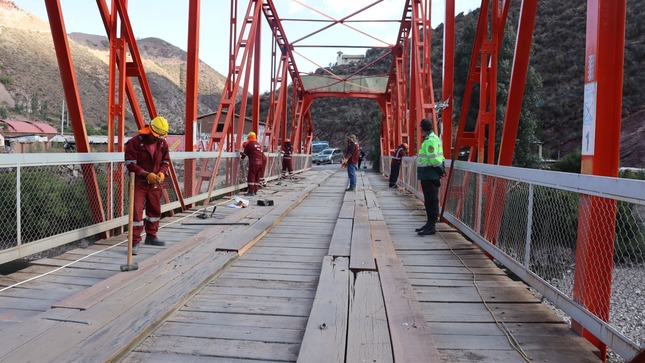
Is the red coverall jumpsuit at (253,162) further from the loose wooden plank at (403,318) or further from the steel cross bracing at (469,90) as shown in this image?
the loose wooden plank at (403,318)

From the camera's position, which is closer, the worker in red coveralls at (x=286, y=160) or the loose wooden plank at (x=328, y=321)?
the loose wooden plank at (x=328, y=321)

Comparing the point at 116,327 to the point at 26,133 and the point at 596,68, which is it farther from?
the point at 26,133

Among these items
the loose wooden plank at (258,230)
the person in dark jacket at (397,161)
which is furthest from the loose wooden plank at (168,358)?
the person in dark jacket at (397,161)

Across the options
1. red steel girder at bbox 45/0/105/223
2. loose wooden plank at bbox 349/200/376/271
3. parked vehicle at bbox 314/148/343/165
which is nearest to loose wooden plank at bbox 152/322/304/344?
loose wooden plank at bbox 349/200/376/271

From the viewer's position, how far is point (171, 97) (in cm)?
8650

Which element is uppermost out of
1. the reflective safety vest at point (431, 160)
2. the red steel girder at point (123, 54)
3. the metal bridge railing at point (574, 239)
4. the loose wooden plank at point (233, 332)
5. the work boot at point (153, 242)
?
the red steel girder at point (123, 54)

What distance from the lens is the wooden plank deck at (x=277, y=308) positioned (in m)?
2.98

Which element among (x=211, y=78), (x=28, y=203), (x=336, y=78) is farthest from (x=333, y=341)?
(x=211, y=78)

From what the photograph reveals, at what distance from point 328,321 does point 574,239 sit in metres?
1.88

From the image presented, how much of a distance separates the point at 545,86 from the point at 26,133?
40.4m

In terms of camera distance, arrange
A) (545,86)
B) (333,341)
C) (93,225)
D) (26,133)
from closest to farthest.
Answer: (333,341) → (93,225) → (26,133) → (545,86)

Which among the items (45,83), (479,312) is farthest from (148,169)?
(45,83)

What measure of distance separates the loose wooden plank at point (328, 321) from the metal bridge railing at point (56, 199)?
2885 mm

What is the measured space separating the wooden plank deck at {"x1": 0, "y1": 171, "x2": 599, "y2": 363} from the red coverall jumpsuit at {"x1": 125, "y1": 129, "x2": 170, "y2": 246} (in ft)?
1.11
